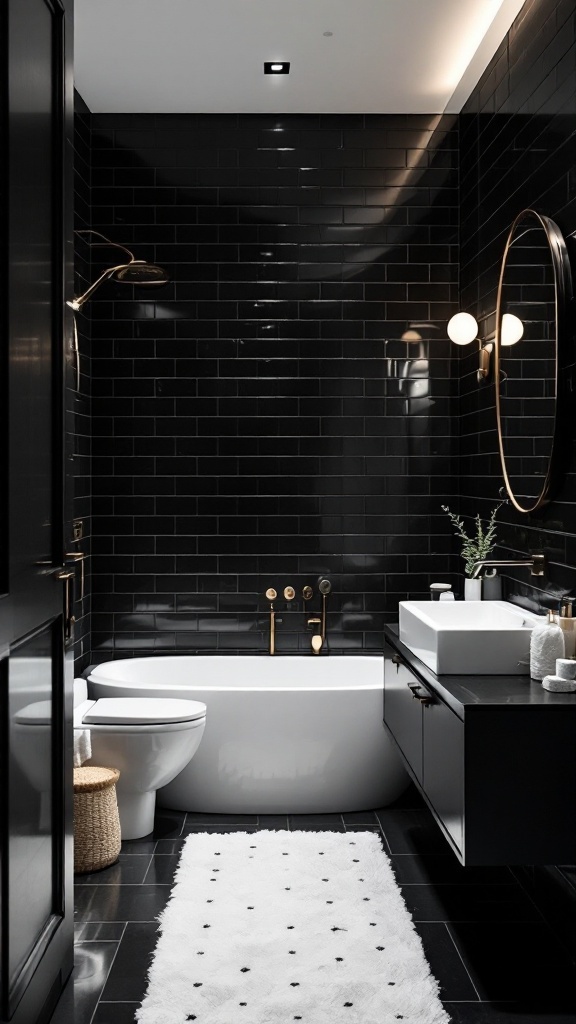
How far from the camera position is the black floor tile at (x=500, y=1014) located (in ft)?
8.39

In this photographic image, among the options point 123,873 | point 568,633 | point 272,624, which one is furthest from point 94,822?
point 568,633

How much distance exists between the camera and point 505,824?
250 cm

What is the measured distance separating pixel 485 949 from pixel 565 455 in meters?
1.61

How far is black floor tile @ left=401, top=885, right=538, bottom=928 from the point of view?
10.5 feet

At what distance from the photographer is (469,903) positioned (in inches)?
131

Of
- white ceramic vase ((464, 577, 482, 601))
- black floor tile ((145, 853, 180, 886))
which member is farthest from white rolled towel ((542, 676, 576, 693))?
black floor tile ((145, 853, 180, 886))

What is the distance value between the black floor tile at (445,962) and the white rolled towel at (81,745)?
56.2 inches

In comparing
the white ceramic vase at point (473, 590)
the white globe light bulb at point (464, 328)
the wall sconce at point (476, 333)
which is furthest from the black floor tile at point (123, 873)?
the white globe light bulb at point (464, 328)

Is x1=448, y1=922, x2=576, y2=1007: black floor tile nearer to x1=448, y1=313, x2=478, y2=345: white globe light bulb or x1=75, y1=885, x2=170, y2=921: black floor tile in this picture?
x1=75, y1=885, x2=170, y2=921: black floor tile

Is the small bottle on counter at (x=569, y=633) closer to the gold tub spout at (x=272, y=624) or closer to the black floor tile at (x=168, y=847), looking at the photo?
the black floor tile at (x=168, y=847)

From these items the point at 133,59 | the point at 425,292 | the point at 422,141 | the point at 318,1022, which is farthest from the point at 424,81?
the point at 318,1022

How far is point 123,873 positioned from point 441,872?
1.22 meters

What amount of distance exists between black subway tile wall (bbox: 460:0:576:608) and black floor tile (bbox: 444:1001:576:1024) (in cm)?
127

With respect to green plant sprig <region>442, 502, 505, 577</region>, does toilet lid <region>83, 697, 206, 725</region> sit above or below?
below
